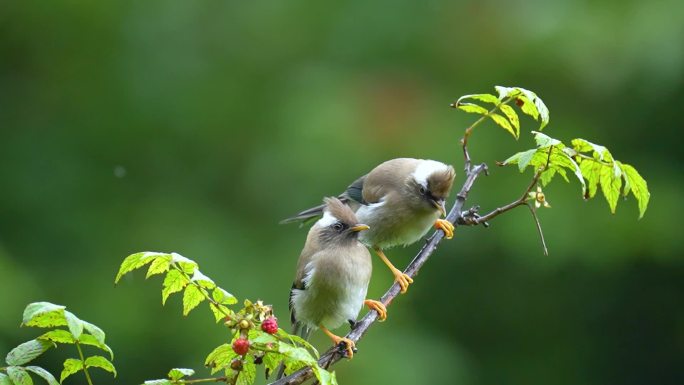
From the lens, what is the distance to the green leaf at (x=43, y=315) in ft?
8.25

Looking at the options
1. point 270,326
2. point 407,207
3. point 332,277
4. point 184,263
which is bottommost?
point 332,277

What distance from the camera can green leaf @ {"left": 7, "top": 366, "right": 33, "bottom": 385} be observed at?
257 cm

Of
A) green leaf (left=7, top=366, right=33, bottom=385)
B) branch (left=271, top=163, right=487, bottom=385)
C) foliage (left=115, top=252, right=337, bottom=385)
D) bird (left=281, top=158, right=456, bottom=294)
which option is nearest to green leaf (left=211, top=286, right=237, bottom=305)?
foliage (left=115, top=252, right=337, bottom=385)

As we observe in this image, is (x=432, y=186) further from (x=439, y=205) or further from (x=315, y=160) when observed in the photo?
(x=315, y=160)

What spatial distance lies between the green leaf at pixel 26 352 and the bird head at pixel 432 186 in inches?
109

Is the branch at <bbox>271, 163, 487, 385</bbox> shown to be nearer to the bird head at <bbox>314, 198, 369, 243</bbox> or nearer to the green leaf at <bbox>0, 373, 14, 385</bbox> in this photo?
the green leaf at <bbox>0, 373, 14, 385</bbox>

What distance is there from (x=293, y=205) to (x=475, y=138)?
1.70 meters

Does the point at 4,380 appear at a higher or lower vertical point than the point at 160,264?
lower

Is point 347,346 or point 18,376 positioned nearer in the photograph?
point 18,376

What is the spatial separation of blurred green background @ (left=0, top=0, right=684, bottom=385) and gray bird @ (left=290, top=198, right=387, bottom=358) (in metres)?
2.66

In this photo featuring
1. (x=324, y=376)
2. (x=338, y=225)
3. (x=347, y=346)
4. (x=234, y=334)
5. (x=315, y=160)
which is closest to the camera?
(x=324, y=376)

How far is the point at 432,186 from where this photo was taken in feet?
17.0

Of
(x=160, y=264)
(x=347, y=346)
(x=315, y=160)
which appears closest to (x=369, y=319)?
(x=347, y=346)

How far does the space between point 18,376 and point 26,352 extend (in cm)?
10
